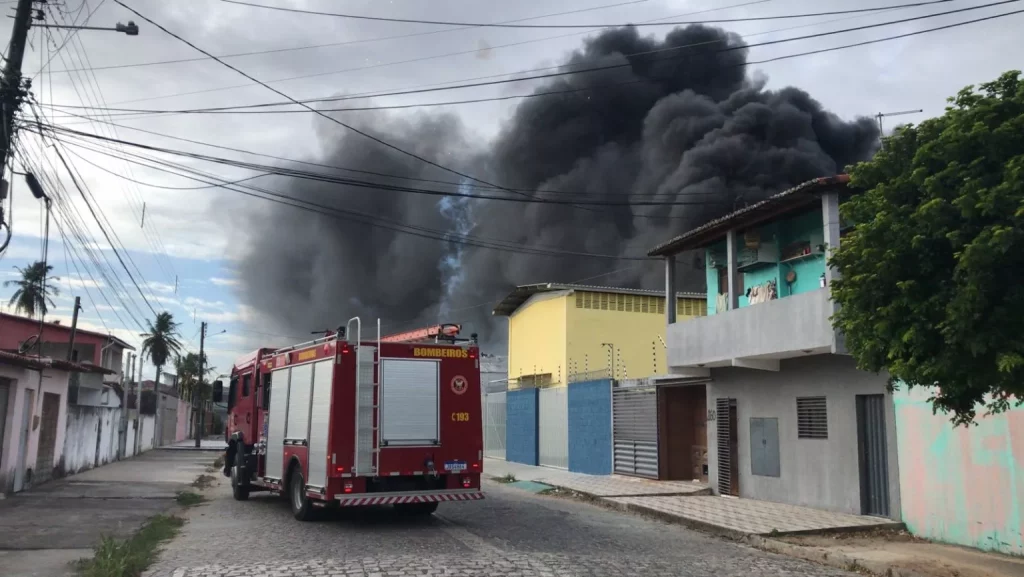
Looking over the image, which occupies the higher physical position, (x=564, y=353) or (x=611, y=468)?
(x=564, y=353)

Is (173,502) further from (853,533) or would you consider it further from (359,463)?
(853,533)

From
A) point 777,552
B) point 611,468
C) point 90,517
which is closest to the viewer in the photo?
point 777,552

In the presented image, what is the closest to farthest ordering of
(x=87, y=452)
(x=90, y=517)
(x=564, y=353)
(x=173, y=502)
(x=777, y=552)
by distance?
(x=777, y=552) → (x=90, y=517) → (x=173, y=502) → (x=87, y=452) → (x=564, y=353)

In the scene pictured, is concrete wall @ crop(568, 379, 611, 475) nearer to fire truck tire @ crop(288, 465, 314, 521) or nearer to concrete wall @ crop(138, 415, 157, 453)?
fire truck tire @ crop(288, 465, 314, 521)

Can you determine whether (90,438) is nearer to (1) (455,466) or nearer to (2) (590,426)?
(2) (590,426)

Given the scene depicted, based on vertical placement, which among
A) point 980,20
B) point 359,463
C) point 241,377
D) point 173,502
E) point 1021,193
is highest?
point 980,20

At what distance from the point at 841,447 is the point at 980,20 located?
6.72m

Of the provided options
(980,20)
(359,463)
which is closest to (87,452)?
(359,463)

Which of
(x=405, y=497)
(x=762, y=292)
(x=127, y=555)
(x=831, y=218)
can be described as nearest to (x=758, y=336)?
(x=831, y=218)

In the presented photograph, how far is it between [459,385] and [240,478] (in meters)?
5.74

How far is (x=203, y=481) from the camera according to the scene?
20594 millimetres

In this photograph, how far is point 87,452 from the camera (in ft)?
79.6

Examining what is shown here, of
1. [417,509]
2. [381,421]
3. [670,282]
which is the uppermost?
[670,282]

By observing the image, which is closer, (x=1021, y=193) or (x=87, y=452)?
(x=1021, y=193)
